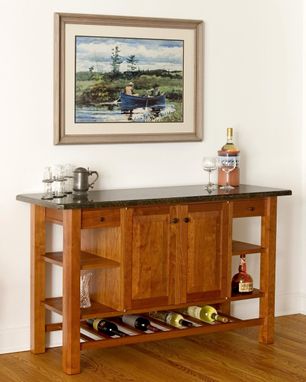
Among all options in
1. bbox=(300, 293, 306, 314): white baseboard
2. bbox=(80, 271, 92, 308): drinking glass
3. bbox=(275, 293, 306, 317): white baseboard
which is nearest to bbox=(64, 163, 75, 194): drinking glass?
bbox=(80, 271, 92, 308): drinking glass

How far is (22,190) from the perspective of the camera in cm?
463

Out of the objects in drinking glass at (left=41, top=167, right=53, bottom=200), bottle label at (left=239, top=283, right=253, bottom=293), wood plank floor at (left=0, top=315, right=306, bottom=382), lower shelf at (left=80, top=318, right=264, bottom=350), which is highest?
drinking glass at (left=41, top=167, right=53, bottom=200)

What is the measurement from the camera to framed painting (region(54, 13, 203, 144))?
4.68m

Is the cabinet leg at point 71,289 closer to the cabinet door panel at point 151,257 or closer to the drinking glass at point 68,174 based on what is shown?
the cabinet door panel at point 151,257

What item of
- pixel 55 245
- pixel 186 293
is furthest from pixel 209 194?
pixel 55 245

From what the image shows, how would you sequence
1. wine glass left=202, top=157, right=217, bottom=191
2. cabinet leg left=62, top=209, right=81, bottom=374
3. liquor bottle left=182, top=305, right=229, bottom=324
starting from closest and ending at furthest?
cabinet leg left=62, top=209, right=81, bottom=374 < liquor bottle left=182, top=305, right=229, bottom=324 < wine glass left=202, top=157, right=217, bottom=191

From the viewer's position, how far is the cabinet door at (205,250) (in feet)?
15.0

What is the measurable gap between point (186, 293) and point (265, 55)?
65.6 inches

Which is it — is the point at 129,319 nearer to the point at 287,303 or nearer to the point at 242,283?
the point at 242,283

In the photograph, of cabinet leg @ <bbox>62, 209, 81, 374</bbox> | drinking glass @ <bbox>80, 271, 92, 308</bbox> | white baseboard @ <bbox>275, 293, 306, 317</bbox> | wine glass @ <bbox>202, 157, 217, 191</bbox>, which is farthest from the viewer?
white baseboard @ <bbox>275, 293, 306, 317</bbox>

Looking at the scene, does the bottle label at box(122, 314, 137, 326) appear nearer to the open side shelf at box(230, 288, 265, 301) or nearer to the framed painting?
the open side shelf at box(230, 288, 265, 301)

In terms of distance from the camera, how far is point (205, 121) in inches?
204

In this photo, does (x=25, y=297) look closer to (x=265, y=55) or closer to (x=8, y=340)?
(x=8, y=340)

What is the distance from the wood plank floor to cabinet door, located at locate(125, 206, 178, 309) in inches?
12.8
